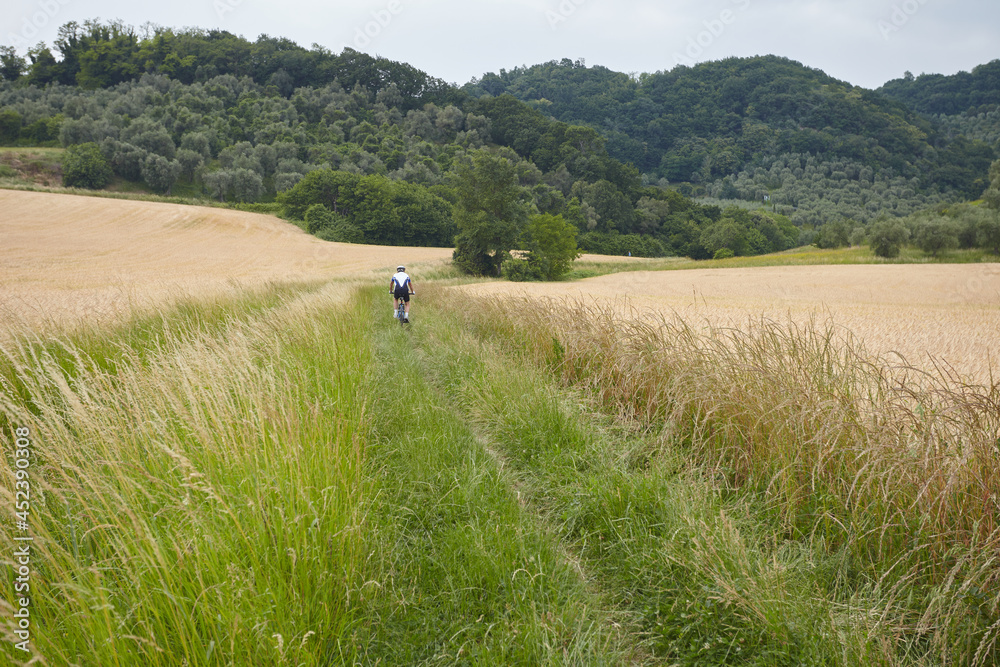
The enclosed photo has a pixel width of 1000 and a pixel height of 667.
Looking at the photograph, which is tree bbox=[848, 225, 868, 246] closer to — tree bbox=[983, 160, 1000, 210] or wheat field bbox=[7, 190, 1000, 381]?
tree bbox=[983, 160, 1000, 210]

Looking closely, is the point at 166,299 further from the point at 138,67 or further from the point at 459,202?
the point at 138,67

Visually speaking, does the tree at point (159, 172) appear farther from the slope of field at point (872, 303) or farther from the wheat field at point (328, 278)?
the slope of field at point (872, 303)

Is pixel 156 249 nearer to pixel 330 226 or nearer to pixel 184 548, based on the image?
pixel 330 226

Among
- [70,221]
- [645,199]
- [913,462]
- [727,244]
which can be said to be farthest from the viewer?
[645,199]

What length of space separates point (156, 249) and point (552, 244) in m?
31.8

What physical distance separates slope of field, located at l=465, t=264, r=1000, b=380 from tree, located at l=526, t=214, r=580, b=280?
13.8 metres

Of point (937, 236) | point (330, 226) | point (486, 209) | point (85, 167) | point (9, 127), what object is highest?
point (9, 127)

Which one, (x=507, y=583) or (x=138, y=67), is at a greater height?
(x=138, y=67)

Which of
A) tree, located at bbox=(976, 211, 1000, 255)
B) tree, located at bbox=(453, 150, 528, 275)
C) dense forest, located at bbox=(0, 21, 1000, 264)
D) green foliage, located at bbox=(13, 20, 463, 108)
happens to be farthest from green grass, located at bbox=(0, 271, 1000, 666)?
green foliage, located at bbox=(13, 20, 463, 108)

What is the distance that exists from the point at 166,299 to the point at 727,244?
88.0 meters

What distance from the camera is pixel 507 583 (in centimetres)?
282

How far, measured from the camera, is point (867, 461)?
9.77 feet

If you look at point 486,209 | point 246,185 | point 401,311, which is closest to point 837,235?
point 486,209

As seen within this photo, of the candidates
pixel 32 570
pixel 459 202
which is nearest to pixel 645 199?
pixel 459 202
